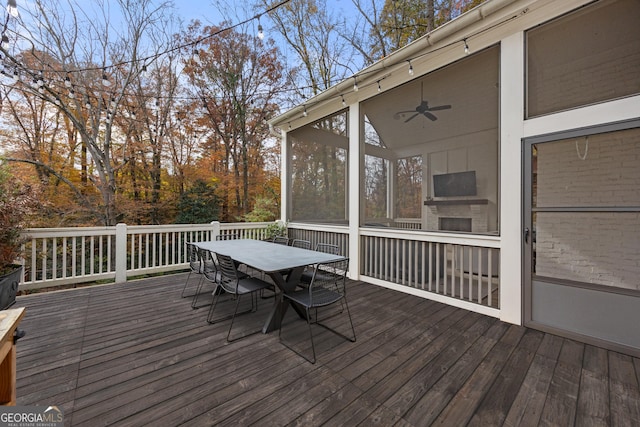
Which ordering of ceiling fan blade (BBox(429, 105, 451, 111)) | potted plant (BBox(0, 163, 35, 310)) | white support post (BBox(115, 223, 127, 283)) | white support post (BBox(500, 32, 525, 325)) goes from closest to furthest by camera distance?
white support post (BBox(500, 32, 525, 325))
potted plant (BBox(0, 163, 35, 310))
ceiling fan blade (BBox(429, 105, 451, 111))
white support post (BBox(115, 223, 127, 283))

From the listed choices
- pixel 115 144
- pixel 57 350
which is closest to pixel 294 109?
pixel 57 350

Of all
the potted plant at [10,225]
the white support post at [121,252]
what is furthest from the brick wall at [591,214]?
the potted plant at [10,225]

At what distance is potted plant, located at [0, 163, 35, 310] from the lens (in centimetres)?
297

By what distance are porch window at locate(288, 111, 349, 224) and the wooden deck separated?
264 centimetres

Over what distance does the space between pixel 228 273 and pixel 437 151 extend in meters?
3.14

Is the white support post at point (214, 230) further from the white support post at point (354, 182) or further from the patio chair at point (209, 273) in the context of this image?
the white support post at point (354, 182)

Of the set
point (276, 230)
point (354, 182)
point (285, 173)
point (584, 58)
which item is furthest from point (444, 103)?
point (276, 230)

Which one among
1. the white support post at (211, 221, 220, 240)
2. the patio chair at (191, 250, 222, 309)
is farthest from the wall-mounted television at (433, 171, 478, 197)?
the white support post at (211, 221, 220, 240)

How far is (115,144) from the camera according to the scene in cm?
768

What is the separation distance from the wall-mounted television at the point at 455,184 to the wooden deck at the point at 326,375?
155 centimetres

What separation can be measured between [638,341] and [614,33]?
280 centimetres

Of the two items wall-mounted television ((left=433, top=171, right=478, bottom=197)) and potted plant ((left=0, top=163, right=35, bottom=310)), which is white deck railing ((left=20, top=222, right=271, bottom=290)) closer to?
potted plant ((left=0, top=163, right=35, bottom=310))

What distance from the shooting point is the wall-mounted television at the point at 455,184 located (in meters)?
3.32

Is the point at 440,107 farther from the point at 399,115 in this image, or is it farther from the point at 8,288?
A: the point at 8,288
